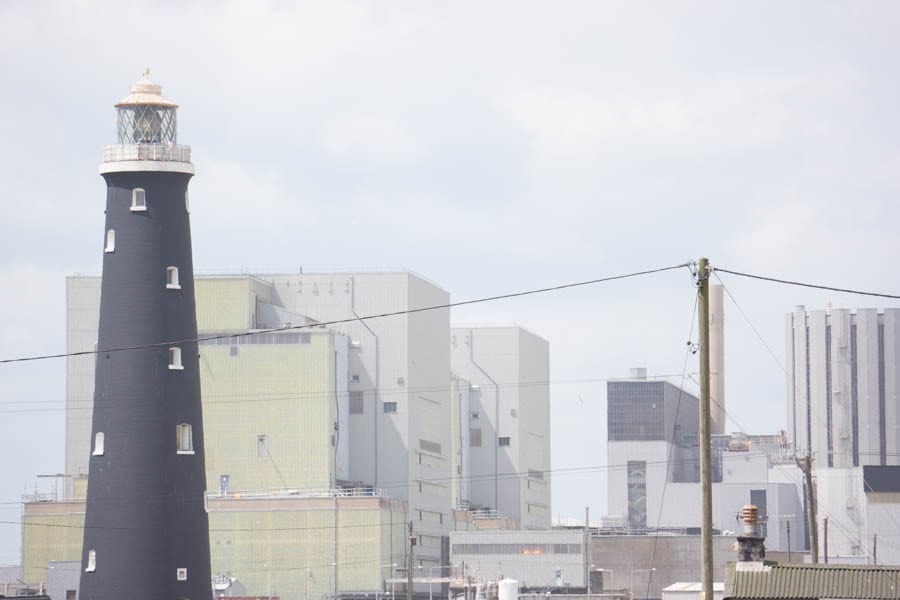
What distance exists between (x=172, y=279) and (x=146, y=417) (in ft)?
19.4

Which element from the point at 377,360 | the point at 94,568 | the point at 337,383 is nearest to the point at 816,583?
the point at 94,568

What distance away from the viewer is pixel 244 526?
437 feet

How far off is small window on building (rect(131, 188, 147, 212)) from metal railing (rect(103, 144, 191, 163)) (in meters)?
1.94

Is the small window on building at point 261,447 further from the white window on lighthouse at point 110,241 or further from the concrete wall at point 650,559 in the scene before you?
the white window on lighthouse at point 110,241

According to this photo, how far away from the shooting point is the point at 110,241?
75500 millimetres

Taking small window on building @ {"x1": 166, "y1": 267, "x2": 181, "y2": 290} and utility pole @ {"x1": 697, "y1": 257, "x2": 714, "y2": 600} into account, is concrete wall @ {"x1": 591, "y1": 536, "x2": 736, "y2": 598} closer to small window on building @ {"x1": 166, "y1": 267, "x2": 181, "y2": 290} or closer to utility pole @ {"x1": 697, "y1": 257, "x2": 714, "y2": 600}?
small window on building @ {"x1": 166, "y1": 267, "x2": 181, "y2": 290}

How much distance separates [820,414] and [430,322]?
58.9m

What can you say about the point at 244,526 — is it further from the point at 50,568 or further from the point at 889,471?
the point at 889,471

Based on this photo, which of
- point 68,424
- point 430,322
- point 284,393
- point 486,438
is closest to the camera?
point 284,393

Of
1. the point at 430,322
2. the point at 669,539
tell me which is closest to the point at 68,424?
the point at 430,322

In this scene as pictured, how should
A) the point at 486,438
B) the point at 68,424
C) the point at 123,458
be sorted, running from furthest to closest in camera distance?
the point at 486,438
the point at 68,424
the point at 123,458

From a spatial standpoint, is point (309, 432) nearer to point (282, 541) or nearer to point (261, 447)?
point (261, 447)

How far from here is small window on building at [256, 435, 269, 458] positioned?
138 meters

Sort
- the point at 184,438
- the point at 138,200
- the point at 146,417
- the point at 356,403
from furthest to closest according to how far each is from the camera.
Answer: the point at 356,403 → the point at 138,200 → the point at 184,438 → the point at 146,417
